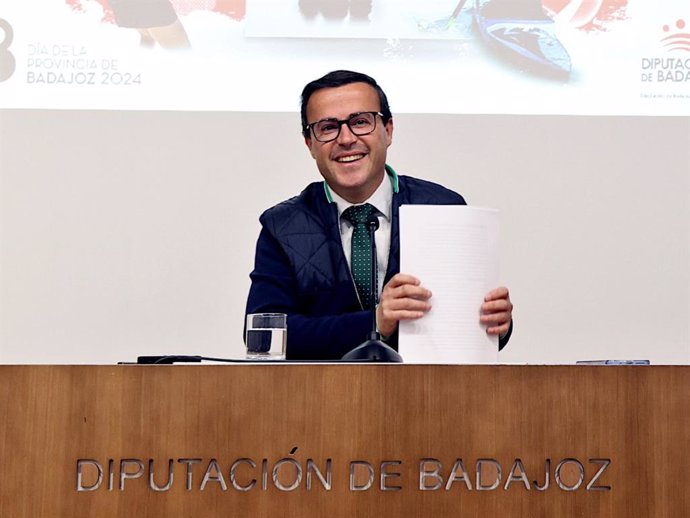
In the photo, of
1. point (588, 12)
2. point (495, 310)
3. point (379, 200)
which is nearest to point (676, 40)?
point (588, 12)

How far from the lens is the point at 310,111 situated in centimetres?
204

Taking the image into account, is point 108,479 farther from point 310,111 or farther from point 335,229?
point 310,111

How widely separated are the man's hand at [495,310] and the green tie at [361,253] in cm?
62

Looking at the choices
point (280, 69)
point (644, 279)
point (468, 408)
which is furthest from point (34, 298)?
point (468, 408)

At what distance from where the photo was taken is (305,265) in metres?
1.99

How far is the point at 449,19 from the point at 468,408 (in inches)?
72.3

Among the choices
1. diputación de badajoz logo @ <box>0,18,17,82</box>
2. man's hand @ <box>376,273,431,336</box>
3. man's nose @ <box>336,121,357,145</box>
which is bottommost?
man's hand @ <box>376,273,431,336</box>

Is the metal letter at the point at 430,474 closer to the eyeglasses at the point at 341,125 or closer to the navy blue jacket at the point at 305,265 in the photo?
the navy blue jacket at the point at 305,265

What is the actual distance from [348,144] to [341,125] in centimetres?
4

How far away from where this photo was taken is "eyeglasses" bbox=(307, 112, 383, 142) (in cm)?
199

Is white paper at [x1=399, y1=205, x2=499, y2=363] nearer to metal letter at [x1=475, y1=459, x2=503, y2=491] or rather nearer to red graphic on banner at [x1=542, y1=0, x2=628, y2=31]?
metal letter at [x1=475, y1=459, x2=503, y2=491]

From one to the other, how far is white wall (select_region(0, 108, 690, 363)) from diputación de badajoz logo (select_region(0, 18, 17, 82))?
0.13 metres

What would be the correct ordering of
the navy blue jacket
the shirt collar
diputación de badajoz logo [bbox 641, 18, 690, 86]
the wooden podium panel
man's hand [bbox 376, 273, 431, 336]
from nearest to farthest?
the wooden podium panel → man's hand [bbox 376, 273, 431, 336] → the navy blue jacket → the shirt collar → diputación de badajoz logo [bbox 641, 18, 690, 86]

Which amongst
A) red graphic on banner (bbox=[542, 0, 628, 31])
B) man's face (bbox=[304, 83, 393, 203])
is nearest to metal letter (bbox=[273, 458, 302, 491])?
man's face (bbox=[304, 83, 393, 203])
